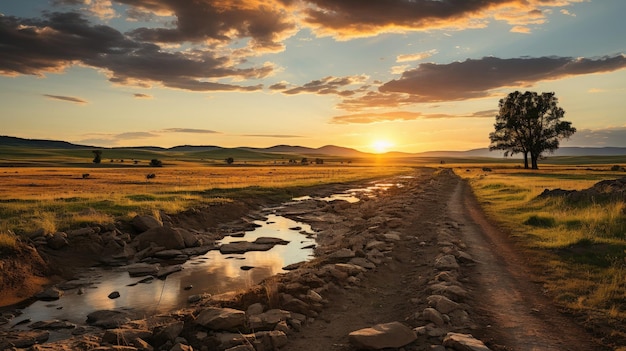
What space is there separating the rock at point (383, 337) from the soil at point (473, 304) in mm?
206

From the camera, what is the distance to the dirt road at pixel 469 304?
28.7 ft

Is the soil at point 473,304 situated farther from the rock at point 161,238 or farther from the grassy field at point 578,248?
the rock at point 161,238

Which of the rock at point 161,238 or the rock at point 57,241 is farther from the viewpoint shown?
the rock at point 161,238

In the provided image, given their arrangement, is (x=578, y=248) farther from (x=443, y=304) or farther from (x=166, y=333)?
(x=166, y=333)

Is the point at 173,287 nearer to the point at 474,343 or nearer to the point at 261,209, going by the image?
the point at 474,343

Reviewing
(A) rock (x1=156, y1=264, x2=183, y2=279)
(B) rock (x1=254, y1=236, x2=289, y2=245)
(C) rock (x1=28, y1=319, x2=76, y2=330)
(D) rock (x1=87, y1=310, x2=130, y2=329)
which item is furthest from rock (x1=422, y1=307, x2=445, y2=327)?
(B) rock (x1=254, y1=236, x2=289, y2=245)

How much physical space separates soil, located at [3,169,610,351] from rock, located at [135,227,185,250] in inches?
468

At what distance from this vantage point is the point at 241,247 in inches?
878

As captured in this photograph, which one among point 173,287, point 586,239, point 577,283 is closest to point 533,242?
point 586,239

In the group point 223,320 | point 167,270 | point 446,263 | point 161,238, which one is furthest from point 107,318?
point 446,263

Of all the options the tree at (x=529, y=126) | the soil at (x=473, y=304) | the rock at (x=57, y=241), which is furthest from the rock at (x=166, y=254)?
the tree at (x=529, y=126)

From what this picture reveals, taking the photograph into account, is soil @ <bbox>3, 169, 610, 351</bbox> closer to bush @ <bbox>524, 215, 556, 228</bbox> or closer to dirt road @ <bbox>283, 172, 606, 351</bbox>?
dirt road @ <bbox>283, 172, 606, 351</bbox>

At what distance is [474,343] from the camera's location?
26.4ft

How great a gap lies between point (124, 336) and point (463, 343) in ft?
24.3
